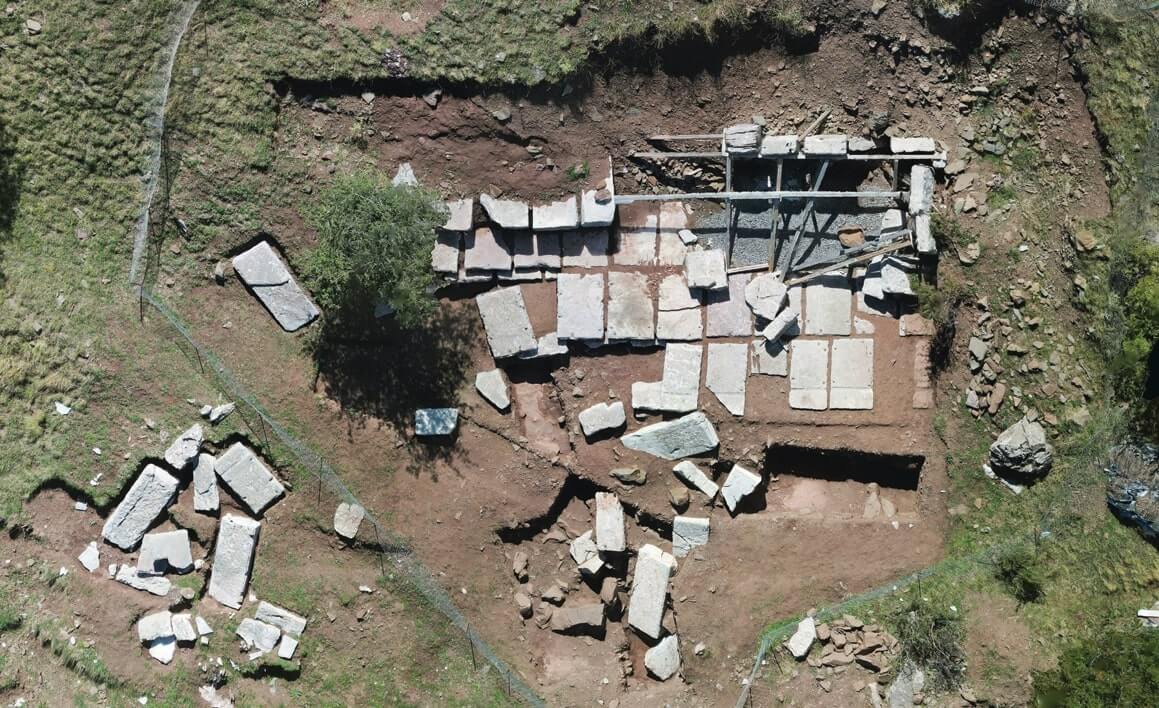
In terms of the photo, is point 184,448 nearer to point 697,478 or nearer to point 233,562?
point 233,562

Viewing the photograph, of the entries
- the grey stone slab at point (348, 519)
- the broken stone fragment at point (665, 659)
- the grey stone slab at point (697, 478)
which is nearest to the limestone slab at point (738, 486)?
the grey stone slab at point (697, 478)

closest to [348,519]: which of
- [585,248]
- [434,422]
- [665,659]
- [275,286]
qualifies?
[434,422]

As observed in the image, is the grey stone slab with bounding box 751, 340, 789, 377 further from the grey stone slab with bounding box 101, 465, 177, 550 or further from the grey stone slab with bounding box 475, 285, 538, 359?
the grey stone slab with bounding box 101, 465, 177, 550

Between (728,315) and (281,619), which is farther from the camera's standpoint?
(728,315)

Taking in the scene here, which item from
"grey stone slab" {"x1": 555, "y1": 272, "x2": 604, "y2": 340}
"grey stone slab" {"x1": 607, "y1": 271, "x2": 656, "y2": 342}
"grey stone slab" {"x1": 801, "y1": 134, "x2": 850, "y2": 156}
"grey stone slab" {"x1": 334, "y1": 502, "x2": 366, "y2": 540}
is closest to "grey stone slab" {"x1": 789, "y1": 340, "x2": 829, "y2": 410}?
"grey stone slab" {"x1": 607, "y1": 271, "x2": 656, "y2": 342}

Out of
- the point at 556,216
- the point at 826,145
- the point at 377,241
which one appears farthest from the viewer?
the point at 556,216

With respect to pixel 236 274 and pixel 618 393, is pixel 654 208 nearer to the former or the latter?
pixel 618 393

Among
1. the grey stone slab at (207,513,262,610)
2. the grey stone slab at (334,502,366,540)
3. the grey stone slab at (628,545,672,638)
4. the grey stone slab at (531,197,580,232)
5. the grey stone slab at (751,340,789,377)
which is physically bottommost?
the grey stone slab at (628,545,672,638)
